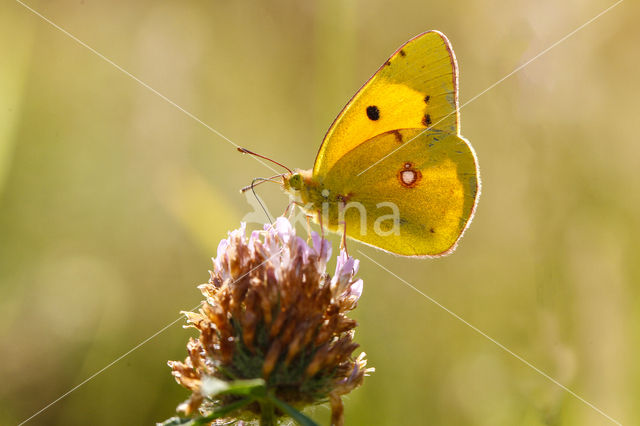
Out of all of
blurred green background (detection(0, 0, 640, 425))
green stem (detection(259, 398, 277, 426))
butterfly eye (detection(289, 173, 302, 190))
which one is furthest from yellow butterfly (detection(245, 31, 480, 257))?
green stem (detection(259, 398, 277, 426))

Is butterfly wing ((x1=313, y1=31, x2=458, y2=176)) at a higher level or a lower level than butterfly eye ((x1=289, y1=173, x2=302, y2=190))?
higher

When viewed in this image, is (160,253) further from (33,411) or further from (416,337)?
(416,337)

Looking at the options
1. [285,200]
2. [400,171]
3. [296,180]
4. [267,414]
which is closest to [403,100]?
[400,171]

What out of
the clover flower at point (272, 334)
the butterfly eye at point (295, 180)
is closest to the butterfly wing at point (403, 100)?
the butterfly eye at point (295, 180)

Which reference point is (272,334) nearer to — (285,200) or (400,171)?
(400,171)

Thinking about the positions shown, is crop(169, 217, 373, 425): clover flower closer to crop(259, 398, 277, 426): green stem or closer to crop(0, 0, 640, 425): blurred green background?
crop(259, 398, 277, 426): green stem

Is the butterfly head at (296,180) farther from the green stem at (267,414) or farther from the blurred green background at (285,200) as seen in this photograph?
the green stem at (267,414)
